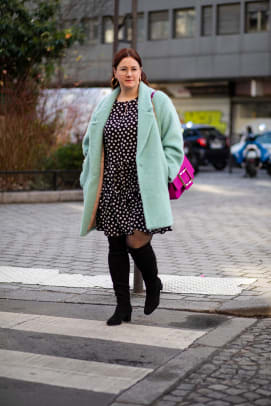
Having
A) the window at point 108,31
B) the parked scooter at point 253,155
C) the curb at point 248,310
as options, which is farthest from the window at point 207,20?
the curb at point 248,310

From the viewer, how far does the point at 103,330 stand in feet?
16.7

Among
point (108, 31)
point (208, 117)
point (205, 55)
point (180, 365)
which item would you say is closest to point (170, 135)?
point (180, 365)

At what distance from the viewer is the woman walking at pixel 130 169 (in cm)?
494

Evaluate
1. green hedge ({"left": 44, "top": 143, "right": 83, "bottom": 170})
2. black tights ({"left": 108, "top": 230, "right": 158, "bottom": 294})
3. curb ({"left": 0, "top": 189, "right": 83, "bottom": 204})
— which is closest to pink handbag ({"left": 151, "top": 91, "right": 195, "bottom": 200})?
black tights ({"left": 108, "top": 230, "right": 158, "bottom": 294})

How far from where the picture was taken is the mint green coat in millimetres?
4914

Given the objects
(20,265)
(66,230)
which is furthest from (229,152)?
(20,265)

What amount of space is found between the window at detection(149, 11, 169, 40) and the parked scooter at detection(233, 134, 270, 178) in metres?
19.7

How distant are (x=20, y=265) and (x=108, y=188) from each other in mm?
2869

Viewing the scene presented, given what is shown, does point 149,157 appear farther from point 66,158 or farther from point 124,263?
point 66,158

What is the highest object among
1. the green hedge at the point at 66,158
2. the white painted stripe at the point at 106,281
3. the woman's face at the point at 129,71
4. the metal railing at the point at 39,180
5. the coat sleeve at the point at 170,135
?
the woman's face at the point at 129,71

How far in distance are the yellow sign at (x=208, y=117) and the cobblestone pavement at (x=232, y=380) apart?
39.5 meters

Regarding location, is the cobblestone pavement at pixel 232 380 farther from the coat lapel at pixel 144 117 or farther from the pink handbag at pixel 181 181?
the coat lapel at pixel 144 117

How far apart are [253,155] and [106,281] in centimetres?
1717

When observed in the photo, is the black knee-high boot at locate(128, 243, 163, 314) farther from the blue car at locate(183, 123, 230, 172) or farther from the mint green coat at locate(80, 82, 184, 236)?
the blue car at locate(183, 123, 230, 172)
